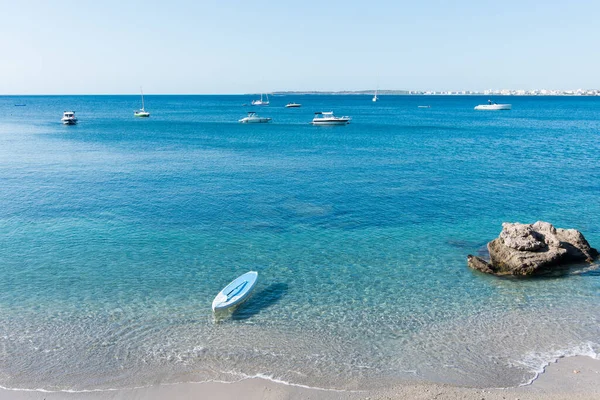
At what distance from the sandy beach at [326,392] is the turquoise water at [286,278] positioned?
19.4 inches

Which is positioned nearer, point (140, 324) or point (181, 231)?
point (140, 324)

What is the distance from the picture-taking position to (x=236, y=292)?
2223 cm

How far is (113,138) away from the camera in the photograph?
300ft

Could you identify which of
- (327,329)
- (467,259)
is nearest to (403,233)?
(467,259)

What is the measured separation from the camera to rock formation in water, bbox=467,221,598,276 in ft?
84.5

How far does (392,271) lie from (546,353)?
9368 millimetres

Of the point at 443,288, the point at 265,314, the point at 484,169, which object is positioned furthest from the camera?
the point at 484,169

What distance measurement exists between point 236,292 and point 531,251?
54.6ft

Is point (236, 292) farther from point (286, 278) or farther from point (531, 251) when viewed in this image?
point (531, 251)

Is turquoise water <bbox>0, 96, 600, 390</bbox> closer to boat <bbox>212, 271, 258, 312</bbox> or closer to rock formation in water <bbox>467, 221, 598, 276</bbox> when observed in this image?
boat <bbox>212, 271, 258, 312</bbox>

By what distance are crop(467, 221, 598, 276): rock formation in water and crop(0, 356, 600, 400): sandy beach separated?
390 inches

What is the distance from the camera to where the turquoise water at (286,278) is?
57.9ft

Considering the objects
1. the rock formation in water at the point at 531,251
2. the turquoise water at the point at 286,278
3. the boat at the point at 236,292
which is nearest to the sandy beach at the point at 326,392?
the turquoise water at the point at 286,278

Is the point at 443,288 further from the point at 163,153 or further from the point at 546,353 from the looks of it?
the point at 163,153
